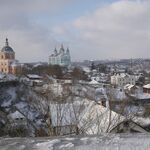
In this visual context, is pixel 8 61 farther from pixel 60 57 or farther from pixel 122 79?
pixel 60 57

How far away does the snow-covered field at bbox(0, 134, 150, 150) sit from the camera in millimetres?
1479

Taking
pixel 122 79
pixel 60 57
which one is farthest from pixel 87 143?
pixel 60 57

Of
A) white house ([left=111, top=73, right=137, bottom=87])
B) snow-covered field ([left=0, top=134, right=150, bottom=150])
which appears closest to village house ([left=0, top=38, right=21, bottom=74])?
white house ([left=111, top=73, right=137, bottom=87])

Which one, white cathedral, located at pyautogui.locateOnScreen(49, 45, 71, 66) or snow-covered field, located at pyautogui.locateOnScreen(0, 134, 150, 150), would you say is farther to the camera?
white cathedral, located at pyautogui.locateOnScreen(49, 45, 71, 66)

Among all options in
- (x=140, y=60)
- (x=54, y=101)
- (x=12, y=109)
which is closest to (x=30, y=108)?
(x=12, y=109)

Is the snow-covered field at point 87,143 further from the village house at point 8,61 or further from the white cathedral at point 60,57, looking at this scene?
the white cathedral at point 60,57

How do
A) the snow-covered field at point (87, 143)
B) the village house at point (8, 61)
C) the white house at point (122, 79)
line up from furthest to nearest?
the white house at point (122, 79), the village house at point (8, 61), the snow-covered field at point (87, 143)

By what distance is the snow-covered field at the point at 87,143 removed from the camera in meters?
1.48

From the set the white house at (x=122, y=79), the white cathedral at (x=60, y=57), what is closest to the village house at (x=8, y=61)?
the white house at (x=122, y=79)

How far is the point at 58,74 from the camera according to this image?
6069 centimetres

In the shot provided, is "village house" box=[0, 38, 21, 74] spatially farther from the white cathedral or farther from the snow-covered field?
the snow-covered field

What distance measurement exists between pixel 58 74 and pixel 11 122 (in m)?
46.1

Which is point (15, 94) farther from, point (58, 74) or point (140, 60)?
point (140, 60)

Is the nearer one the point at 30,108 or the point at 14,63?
the point at 30,108
